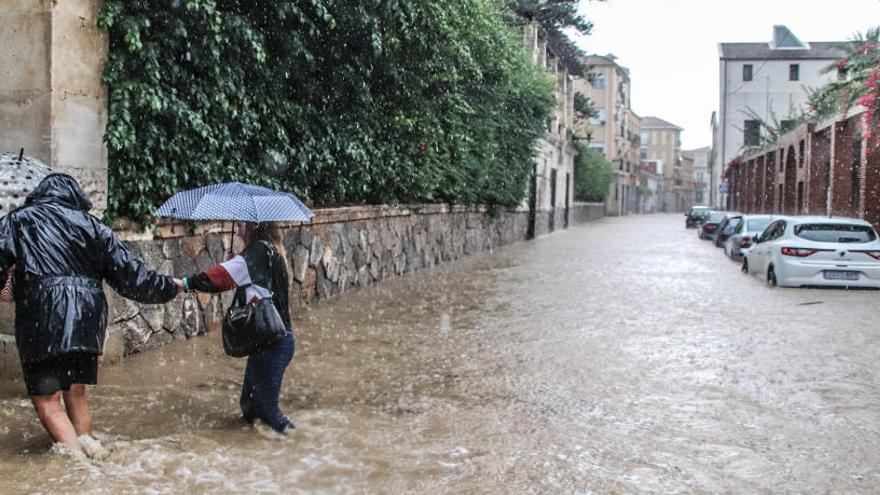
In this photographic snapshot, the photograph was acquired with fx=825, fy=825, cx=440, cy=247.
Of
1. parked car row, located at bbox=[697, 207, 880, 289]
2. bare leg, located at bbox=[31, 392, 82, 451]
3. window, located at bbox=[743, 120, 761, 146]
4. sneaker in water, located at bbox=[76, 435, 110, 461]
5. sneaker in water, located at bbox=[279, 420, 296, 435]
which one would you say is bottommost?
sneaker in water, located at bbox=[279, 420, 296, 435]

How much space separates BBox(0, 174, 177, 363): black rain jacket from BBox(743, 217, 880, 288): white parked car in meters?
13.5

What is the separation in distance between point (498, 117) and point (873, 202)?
33.4ft

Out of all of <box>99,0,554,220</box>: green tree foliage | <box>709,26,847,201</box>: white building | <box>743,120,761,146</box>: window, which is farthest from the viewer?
<box>709,26,847,201</box>: white building

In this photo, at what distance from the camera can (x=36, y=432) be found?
5.30m

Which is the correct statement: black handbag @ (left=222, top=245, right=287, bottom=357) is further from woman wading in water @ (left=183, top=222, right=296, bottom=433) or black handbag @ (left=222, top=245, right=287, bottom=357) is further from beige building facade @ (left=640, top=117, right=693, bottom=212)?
beige building facade @ (left=640, top=117, right=693, bottom=212)

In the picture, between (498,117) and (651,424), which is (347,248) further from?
(498,117)

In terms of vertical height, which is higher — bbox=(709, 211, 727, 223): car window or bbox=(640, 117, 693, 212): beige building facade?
bbox=(640, 117, 693, 212): beige building facade

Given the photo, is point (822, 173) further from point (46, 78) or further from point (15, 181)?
point (15, 181)

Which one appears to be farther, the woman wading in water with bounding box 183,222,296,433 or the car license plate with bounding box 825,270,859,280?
the car license plate with bounding box 825,270,859,280

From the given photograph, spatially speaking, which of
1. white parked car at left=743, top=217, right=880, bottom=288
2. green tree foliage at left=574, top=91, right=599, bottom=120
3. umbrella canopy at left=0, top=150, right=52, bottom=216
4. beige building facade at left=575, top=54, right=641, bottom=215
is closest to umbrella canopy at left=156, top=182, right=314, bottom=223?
umbrella canopy at left=0, top=150, right=52, bottom=216

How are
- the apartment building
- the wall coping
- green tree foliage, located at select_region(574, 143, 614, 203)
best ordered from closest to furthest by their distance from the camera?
the wall coping, green tree foliage, located at select_region(574, 143, 614, 203), the apartment building

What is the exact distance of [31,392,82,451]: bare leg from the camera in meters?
4.63

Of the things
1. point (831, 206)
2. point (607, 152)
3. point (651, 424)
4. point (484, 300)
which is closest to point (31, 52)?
point (651, 424)

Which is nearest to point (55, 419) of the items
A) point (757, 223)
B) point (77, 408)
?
point (77, 408)
